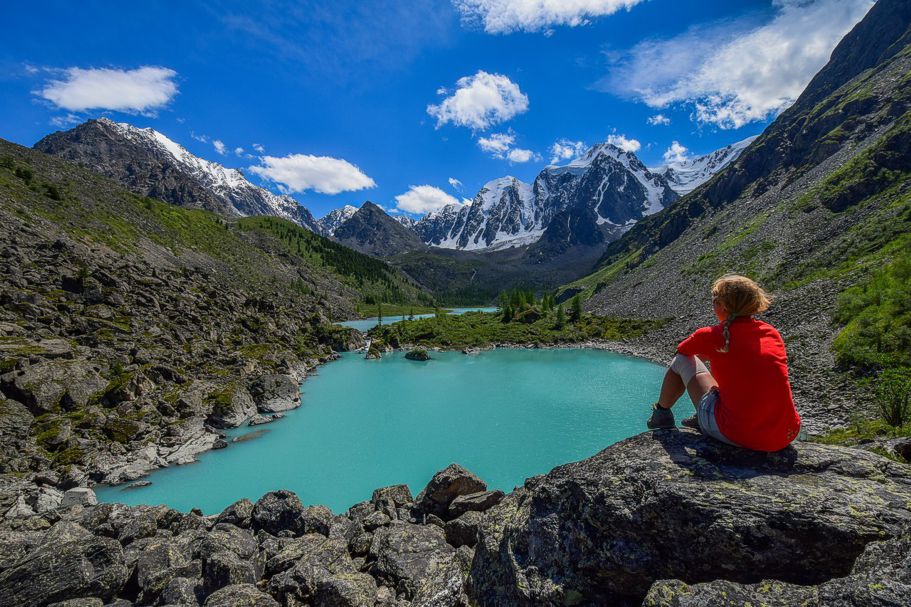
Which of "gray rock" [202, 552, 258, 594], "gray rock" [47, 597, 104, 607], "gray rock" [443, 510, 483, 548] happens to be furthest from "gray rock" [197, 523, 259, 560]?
"gray rock" [443, 510, 483, 548]

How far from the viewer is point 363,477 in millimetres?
24516

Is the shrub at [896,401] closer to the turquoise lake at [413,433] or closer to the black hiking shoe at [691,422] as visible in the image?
the turquoise lake at [413,433]

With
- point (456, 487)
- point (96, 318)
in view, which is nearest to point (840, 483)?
point (456, 487)

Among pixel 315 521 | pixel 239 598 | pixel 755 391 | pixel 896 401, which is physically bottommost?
pixel 315 521

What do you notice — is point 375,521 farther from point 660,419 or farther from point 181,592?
point 660,419

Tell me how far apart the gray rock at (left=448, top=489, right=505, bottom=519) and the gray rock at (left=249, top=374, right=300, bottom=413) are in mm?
26895

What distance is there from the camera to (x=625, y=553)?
4.95 meters

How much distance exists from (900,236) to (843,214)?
75.9ft

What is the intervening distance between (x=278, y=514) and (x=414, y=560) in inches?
290

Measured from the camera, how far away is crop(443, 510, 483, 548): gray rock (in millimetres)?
11414

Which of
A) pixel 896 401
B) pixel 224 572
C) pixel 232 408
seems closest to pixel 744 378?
pixel 224 572

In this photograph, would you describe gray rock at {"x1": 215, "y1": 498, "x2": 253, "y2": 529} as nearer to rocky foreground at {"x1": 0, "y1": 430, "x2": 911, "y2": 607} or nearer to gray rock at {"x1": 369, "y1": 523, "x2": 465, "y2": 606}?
rocky foreground at {"x1": 0, "y1": 430, "x2": 911, "y2": 607}

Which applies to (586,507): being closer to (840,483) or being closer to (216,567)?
(840,483)

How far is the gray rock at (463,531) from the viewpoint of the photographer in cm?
1141
